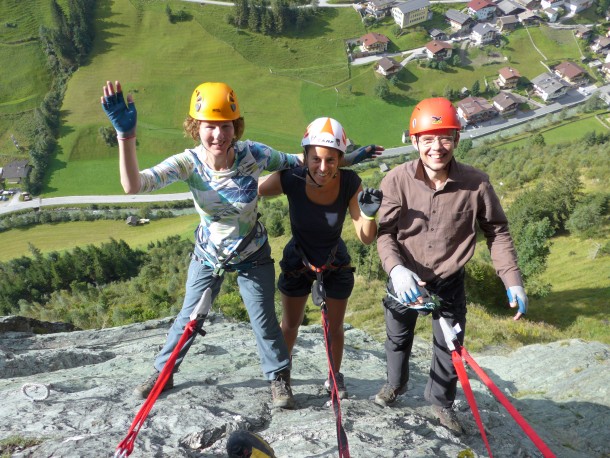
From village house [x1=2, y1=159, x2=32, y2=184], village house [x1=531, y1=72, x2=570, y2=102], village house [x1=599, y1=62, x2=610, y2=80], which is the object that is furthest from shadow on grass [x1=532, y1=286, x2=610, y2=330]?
village house [x1=599, y1=62, x2=610, y2=80]

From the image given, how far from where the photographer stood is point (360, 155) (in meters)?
5.93

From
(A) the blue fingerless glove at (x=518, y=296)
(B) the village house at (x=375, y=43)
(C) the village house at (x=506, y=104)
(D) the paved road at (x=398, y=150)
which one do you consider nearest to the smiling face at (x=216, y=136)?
(A) the blue fingerless glove at (x=518, y=296)

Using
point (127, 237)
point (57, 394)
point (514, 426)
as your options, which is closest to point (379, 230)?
point (514, 426)

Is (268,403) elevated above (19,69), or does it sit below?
below

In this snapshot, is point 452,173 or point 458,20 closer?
point 452,173

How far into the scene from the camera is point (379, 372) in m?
8.10

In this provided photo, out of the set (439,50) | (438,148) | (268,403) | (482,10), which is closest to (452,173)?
(438,148)

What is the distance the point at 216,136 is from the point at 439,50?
298 ft

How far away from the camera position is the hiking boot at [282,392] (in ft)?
18.5

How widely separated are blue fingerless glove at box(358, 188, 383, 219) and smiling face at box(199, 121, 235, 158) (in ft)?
5.15

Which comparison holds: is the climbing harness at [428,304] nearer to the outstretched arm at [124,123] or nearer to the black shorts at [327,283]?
the black shorts at [327,283]

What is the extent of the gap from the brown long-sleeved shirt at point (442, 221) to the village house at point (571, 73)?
92.5 metres

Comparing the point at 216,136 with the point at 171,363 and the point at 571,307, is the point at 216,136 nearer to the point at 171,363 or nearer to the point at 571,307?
the point at 171,363

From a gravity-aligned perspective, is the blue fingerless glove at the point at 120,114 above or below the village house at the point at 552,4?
below
